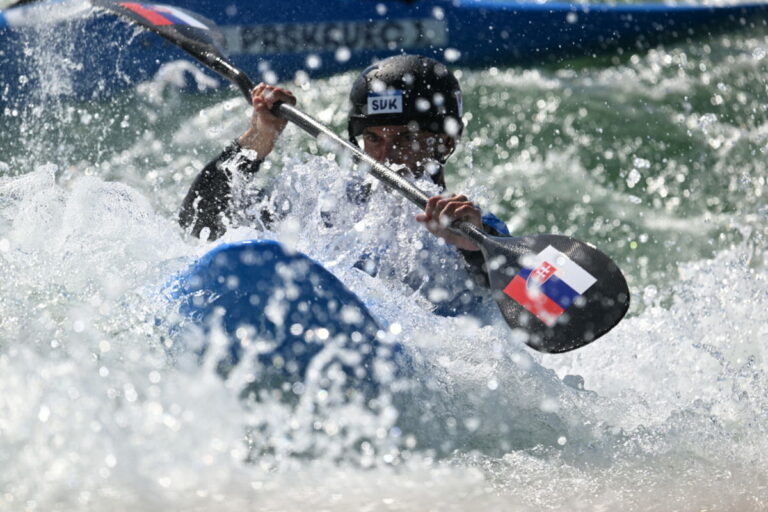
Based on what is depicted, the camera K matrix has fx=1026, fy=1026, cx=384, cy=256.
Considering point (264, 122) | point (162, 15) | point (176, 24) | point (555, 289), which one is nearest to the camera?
point (555, 289)

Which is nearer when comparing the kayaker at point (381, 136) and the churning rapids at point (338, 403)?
the churning rapids at point (338, 403)

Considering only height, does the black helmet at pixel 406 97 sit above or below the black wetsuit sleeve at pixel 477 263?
above

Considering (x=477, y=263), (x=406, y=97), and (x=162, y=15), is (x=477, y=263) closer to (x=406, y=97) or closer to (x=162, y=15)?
(x=406, y=97)

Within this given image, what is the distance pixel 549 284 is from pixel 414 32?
4.21 meters

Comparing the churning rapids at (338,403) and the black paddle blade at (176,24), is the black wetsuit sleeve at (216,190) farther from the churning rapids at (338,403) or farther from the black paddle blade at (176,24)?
the black paddle blade at (176,24)

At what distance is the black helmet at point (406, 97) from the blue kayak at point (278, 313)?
2.26 ft

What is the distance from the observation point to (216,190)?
2824mm

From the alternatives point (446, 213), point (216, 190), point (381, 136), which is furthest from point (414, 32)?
point (446, 213)

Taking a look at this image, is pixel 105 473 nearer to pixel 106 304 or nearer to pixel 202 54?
pixel 106 304

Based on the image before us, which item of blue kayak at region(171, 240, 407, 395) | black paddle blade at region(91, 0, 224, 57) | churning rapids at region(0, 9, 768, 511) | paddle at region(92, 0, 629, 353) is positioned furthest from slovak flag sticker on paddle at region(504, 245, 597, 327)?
black paddle blade at region(91, 0, 224, 57)

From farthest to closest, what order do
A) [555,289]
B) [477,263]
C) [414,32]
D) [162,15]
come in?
[414,32], [162,15], [477,263], [555,289]

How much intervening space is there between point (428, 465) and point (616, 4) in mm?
5435

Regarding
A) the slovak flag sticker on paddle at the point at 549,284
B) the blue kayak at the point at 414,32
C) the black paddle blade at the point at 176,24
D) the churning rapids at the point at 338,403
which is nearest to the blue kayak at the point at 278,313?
the churning rapids at the point at 338,403

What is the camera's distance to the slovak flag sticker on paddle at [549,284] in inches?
97.5
